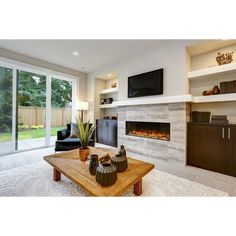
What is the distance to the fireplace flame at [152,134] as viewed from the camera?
3.20 meters

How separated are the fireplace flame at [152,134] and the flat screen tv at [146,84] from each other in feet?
3.09

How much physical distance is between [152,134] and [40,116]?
3248 millimetres

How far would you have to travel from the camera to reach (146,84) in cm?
341

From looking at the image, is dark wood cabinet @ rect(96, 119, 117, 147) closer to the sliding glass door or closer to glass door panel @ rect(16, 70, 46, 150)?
the sliding glass door

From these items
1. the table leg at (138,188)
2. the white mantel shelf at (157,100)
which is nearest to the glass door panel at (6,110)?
the white mantel shelf at (157,100)

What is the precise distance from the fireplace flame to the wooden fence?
2366mm

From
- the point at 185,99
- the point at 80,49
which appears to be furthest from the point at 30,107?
the point at 185,99

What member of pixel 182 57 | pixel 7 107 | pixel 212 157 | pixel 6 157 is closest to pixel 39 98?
pixel 7 107

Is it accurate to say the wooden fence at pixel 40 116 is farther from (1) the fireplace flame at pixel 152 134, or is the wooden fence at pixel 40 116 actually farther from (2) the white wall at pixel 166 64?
(1) the fireplace flame at pixel 152 134

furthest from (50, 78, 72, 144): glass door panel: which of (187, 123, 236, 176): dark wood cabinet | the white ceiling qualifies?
(187, 123, 236, 176): dark wood cabinet

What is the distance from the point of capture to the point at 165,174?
2.31 m

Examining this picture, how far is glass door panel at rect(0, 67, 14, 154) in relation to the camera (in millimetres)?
3449
